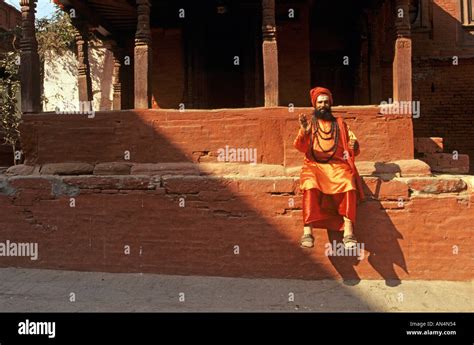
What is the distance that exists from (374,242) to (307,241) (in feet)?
3.07

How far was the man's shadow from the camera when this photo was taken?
16.7 feet

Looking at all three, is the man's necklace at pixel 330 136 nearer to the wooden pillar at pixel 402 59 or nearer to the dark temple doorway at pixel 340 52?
the wooden pillar at pixel 402 59

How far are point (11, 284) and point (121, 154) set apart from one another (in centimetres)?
219

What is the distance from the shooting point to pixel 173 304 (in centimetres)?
471

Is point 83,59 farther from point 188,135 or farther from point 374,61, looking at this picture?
point 374,61

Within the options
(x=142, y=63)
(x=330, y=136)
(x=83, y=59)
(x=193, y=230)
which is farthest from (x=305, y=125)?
(x=83, y=59)

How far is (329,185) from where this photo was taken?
4.92 meters

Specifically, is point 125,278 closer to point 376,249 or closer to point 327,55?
point 376,249

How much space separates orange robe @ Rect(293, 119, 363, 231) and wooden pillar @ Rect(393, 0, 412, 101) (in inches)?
48.4

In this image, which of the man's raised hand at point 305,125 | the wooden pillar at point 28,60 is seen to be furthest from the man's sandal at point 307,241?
the wooden pillar at point 28,60

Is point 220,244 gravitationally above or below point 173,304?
above

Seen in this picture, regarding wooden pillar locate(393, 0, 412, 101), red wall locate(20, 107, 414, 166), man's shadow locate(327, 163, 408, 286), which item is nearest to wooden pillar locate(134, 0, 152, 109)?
red wall locate(20, 107, 414, 166)

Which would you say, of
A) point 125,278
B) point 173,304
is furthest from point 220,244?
point 125,278

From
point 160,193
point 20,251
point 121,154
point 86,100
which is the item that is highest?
point 86,100
